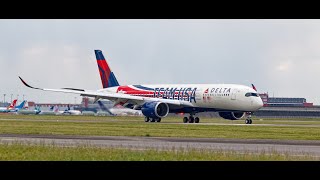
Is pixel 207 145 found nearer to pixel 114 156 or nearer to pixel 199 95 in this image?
pixel 114 156

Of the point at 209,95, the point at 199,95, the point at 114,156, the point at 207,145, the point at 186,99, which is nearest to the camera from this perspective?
the point at 114,156

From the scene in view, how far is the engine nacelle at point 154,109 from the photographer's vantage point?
73.8 metres

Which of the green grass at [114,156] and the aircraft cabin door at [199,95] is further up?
the aircraft cabin door at [199,95]

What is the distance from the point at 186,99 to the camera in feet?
252

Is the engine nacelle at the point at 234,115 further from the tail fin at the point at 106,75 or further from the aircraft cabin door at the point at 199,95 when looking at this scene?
the tail fin at the point at 106,75

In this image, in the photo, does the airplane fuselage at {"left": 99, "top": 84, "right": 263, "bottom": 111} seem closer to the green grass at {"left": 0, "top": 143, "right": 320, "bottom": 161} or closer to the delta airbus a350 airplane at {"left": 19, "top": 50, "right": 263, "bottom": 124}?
the delta airbus a350 airplane at {"left": 19, "top": 50, "right": 263, "bottom": 124}

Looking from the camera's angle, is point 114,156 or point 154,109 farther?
point 154,109

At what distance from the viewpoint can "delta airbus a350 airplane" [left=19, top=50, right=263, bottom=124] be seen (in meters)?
73.2

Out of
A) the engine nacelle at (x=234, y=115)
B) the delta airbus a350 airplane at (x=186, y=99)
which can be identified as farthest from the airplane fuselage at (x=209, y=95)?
the engine nacelle at (x=234, y=115)

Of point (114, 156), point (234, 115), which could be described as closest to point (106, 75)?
point (234, 115)

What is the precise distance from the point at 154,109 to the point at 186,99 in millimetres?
4813
